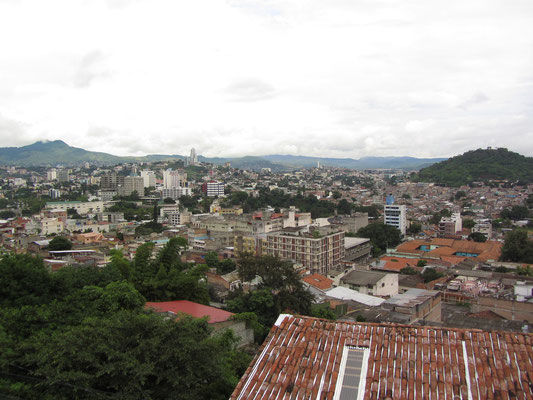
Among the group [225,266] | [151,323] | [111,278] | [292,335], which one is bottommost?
[225,266]

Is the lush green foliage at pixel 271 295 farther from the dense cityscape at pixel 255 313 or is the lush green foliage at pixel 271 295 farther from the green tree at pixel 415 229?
the green tree at pixel 415 229

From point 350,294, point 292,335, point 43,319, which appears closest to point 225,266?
point 350,294

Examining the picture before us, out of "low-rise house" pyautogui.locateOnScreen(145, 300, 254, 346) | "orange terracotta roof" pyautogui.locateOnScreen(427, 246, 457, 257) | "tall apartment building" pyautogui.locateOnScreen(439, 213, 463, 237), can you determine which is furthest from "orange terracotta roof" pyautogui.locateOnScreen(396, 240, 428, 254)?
"low-rise house" pyautogui.locateOnScreen(145, 300, 254, 346)

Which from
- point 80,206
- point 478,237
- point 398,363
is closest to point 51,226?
point 80,206

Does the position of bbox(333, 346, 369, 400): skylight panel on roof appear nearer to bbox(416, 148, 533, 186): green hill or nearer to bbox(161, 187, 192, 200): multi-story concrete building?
bbox(161, 187, 192, 200): multi-story concrete building

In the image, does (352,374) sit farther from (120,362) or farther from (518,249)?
(518,249)

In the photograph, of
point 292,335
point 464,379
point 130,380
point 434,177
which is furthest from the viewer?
point 434,177

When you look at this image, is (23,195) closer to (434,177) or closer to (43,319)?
(43,319)
